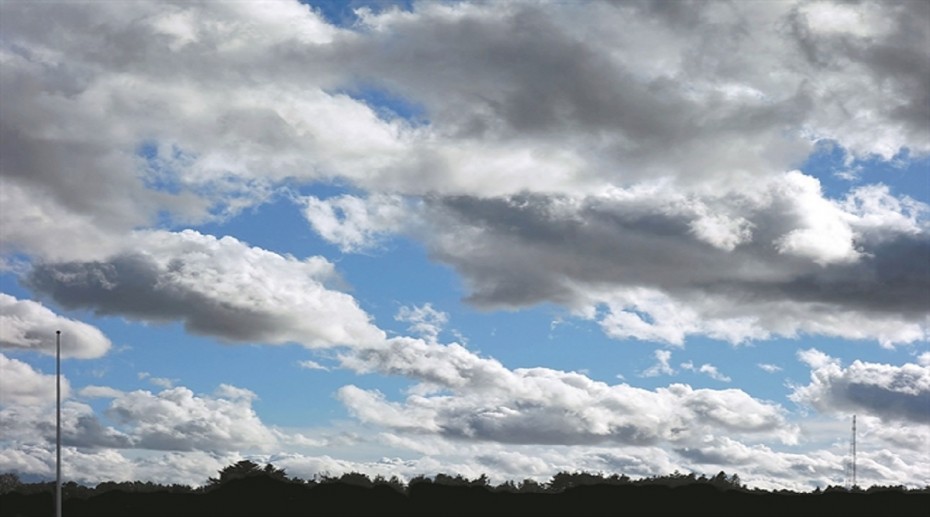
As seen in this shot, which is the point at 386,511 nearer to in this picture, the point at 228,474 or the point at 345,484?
the point at 345,484

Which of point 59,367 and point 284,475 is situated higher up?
point 59,367

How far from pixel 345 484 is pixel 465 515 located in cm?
960

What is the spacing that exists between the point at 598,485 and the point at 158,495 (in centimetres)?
2988

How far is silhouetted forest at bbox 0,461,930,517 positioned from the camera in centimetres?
7844

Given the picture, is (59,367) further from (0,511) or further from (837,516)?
(837,516)

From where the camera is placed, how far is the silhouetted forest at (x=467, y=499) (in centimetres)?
7844

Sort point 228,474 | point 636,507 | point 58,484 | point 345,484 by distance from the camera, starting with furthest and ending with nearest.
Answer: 1. point 228,474
2. point 345,484
3. point 636,507
4. point 58,484

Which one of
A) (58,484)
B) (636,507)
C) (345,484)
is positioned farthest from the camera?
(345,484)

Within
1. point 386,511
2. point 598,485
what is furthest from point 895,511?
point 386,511

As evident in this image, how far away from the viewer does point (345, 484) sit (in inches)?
A: 3479

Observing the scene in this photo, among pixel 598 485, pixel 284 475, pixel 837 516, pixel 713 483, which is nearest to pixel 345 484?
pixel 284 475

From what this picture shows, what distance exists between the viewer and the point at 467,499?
3297 inches

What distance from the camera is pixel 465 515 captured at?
272 ft

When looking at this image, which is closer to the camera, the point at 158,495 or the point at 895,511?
the point at 895,511
